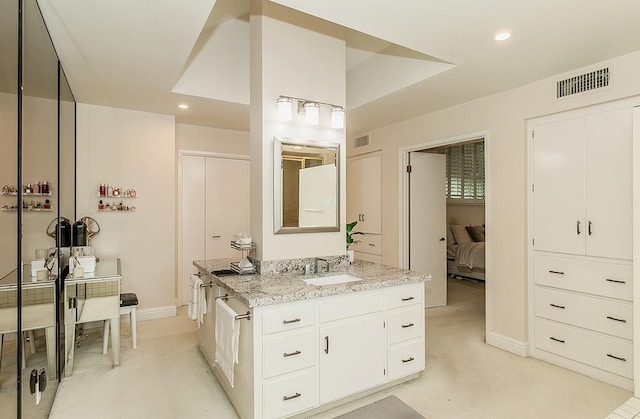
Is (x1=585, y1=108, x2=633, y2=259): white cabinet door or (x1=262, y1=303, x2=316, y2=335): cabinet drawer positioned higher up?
(x1=585, y1=108, x2=633, y2=259): white cabinet door

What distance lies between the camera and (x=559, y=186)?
9.77ft

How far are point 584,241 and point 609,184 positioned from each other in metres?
0.50

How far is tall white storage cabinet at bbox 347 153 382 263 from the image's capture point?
4.91 m

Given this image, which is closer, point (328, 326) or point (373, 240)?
point (328, 326)

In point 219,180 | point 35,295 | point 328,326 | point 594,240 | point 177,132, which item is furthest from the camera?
point 219,180

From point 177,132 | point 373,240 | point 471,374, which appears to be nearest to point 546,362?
point 471,374

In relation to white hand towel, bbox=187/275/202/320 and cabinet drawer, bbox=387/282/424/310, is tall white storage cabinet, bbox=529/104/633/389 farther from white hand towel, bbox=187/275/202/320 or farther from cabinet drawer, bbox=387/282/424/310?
white hand towel, bbox=187/275/202/320

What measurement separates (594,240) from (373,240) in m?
2.66

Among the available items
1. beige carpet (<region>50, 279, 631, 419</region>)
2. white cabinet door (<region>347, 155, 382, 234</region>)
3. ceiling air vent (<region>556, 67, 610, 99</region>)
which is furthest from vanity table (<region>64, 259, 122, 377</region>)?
ceiling air vent (<region>556, 67, 610, 99</region>)

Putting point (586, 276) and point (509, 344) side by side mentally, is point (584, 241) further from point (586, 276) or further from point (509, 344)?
point (509, 344)

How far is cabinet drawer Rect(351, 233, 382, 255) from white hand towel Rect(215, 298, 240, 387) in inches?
117

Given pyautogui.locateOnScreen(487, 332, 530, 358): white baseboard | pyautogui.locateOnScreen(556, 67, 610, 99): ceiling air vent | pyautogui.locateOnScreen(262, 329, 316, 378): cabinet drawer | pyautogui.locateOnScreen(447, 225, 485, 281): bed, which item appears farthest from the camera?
pyautogui.locateOnScreen(447, 225, 485, 281): bed

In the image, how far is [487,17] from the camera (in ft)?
6.94

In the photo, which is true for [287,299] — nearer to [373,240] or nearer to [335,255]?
[335,255]
